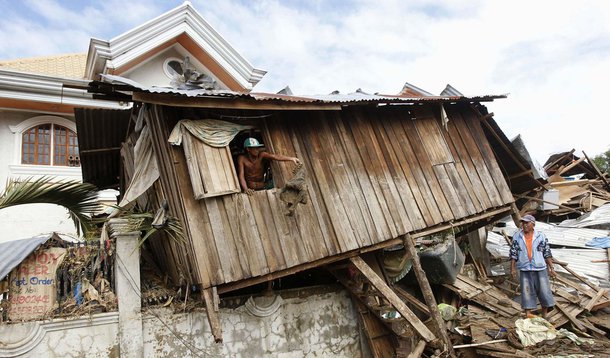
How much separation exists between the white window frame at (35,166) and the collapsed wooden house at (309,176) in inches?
107

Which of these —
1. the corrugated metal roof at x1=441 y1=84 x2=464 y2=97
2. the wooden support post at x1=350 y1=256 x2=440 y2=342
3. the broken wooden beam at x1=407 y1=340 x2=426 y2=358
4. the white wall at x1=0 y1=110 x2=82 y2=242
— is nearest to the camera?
the wooden support post at x1=350 y1=256 x2=440 y2=342

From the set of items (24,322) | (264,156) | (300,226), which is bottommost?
(24,322)

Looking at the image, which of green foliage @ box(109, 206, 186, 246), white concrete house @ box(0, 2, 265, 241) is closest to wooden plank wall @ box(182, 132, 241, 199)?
green foliage @ box(109, 206, 186, 246)

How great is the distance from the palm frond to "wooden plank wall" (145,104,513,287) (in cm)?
144

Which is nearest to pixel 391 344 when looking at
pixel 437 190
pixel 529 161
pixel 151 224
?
pixel 437 190

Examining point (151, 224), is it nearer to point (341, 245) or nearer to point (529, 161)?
point (341, 245)

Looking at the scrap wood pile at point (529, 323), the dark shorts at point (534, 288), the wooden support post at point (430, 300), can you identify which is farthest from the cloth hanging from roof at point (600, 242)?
the wooden support post at point (430, 300)

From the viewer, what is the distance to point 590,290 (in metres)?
9.05

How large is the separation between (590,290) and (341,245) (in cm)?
576

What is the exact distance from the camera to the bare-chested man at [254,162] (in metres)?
6.97

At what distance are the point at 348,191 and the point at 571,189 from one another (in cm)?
A: 1389

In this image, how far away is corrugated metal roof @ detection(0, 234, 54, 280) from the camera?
17.7ft

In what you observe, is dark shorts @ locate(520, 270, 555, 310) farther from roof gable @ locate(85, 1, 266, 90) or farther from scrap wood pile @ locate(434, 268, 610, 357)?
roof gable @ locate(85, 1, 266, 90)

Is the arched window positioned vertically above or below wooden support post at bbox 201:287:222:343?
above
